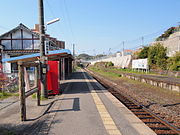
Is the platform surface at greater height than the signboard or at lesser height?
lesser

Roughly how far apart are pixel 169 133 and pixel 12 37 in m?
17.7

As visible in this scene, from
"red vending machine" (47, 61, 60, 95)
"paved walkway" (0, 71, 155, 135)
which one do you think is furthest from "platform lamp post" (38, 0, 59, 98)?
"paved walkway" (0, 71, 155, 135)

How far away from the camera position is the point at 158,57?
26531mm

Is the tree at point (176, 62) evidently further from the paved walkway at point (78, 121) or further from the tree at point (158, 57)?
the paved walkway at point (78, 121)

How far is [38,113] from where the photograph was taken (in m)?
4.86

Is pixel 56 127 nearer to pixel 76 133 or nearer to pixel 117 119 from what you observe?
pixel 76 133

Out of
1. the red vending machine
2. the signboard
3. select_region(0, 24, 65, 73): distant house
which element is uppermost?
select_region(0, 24, 65, 73): distant house

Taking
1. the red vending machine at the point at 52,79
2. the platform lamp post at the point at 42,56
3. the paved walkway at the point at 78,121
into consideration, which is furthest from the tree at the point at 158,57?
the platform lamp post at the point at 42,56

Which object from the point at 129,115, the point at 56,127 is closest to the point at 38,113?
the point at 56,127

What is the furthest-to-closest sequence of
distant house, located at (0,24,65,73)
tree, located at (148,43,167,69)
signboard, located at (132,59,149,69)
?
signboard, located at (132,59,149,69), tree, located at (148,43,167,69), distant house, located at (0,24,65,73)

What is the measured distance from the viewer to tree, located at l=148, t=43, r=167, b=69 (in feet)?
86.3

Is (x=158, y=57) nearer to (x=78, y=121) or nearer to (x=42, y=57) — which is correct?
(x=42, y=57)

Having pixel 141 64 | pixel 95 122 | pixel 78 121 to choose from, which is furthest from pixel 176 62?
pixel 78 121

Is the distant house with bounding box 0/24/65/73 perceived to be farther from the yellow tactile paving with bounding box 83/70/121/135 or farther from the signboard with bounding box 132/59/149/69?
the signboard with bounding box 132/59/149/69
